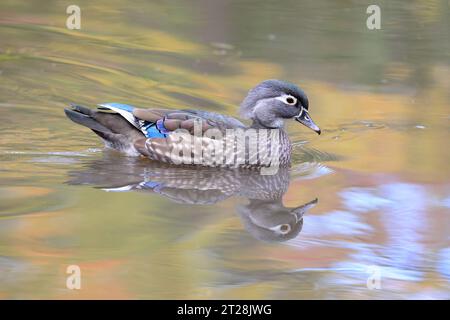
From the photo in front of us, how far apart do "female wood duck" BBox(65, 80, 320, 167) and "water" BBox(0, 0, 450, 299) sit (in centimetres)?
20

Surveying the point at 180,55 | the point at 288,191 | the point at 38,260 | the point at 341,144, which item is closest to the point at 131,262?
the point at 38,260

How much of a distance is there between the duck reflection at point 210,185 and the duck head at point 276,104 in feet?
1.85

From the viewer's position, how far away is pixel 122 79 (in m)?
12.4

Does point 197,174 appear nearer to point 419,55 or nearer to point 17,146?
point 17,146

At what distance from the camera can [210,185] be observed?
918 cm

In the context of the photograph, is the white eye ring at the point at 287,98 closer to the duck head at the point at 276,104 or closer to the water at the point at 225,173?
the duck head at the point at 276,104

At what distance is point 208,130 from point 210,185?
0.78m

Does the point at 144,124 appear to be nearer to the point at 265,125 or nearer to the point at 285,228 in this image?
the point at 265,125

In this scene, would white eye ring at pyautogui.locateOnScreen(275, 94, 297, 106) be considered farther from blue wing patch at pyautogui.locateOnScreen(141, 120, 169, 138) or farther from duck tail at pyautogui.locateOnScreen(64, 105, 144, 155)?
duck tail at pyautogui.locateOnScreen(64, 105, 144, 155)

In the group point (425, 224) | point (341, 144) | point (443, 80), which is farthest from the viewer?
point (443, 80)

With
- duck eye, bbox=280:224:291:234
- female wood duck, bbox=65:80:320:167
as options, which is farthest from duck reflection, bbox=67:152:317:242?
female wood duck, bbox=65:80:320:167

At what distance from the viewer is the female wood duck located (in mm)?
9750

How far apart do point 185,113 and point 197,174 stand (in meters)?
0.71

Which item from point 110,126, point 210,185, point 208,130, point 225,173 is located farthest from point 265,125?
point 110,126
